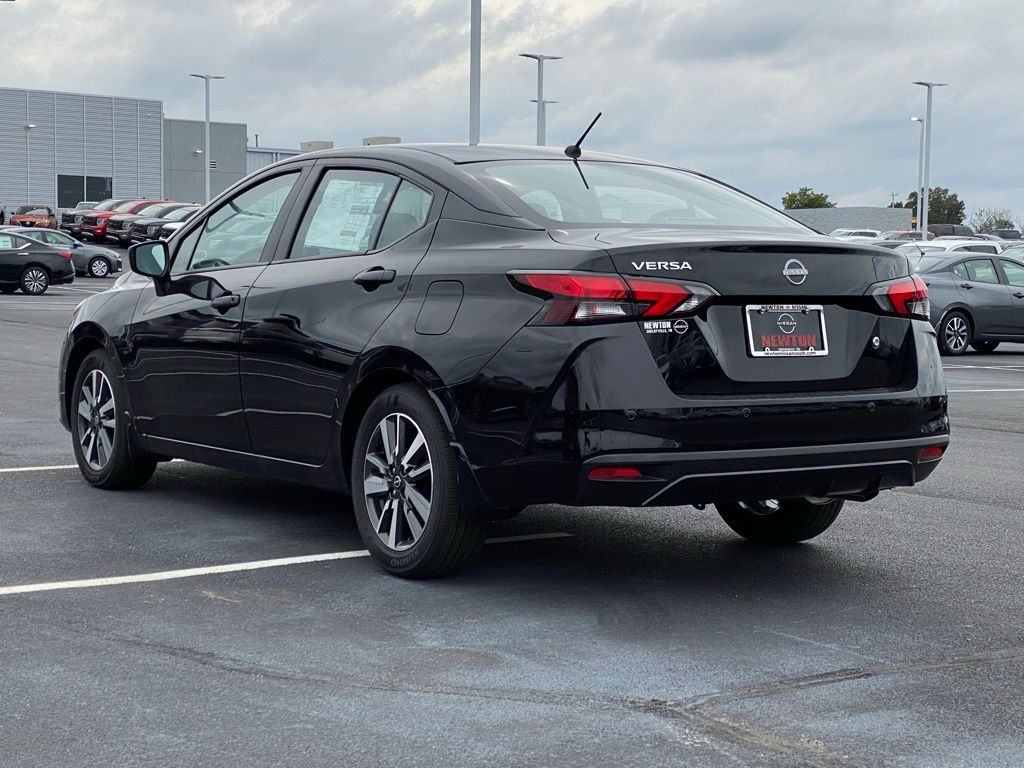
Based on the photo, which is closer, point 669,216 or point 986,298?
point 669,216

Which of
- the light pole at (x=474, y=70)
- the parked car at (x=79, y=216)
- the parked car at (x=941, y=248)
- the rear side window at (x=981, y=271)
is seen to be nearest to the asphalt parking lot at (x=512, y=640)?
the rear side window at (x=981, y=271)

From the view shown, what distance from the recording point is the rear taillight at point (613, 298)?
17.4 ft

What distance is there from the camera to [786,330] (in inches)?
217

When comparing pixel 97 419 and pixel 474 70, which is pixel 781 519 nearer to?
pixel 97 419

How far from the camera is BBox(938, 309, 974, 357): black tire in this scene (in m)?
23.0

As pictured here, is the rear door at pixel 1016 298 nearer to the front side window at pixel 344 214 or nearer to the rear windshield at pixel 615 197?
the rear windshield at pixel 615 197

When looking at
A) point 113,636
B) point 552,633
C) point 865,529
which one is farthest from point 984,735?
point 865,529

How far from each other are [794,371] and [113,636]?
2.47 m

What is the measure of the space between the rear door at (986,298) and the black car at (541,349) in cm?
1701

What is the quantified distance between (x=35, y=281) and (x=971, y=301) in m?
22.3

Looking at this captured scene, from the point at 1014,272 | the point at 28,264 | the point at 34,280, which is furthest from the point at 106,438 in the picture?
the point at 34,280

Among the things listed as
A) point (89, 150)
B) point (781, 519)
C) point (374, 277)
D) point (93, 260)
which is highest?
point (89, 150)

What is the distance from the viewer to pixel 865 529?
734 centimetres

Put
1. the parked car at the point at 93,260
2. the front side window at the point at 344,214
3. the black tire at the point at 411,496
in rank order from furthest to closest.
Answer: the parked car at the point at 93,260 → the front side window at the point at 344,214 → the black tire at the point at 411,496
